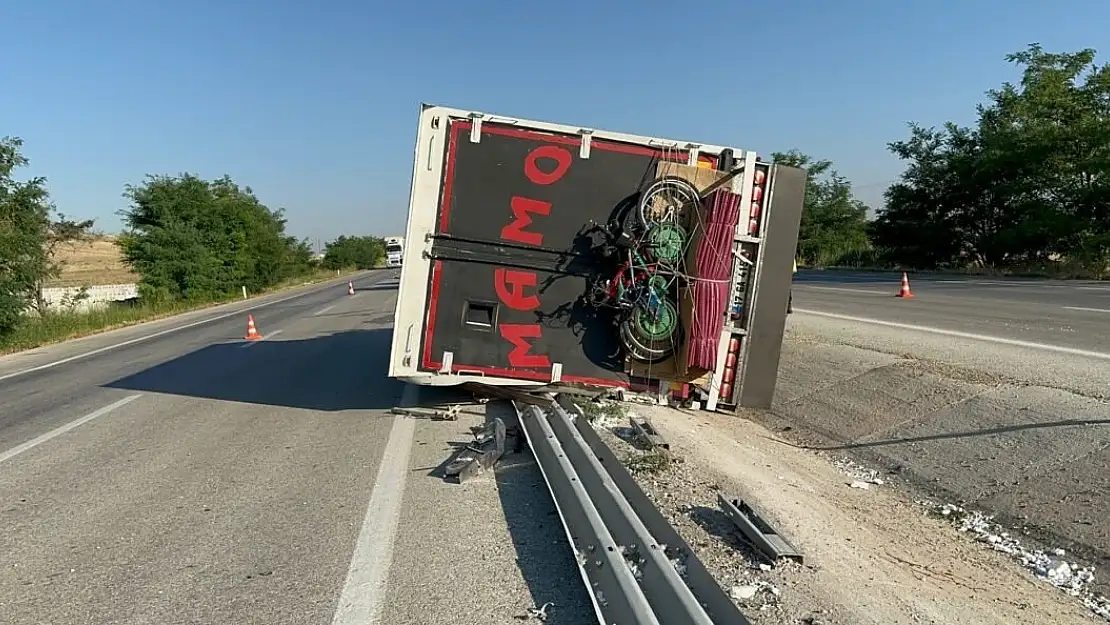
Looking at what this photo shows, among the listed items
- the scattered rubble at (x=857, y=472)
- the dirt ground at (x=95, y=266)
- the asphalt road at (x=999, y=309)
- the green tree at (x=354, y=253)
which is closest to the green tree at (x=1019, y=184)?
the asphalt road at (x=999, y=309)

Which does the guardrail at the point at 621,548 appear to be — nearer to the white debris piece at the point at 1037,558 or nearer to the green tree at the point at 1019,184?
the white debris piece at the point at 1037,558

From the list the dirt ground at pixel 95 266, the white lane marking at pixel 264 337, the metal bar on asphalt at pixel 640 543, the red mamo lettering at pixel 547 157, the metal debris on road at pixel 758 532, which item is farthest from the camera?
the dirt ground at pixel 95 266

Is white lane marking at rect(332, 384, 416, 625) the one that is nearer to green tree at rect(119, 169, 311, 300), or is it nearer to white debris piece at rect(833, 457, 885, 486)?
white debris piece at rect(833, 457, 885, 486)

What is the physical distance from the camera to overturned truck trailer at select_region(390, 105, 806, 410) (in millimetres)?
6551

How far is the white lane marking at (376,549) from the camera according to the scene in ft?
11.7

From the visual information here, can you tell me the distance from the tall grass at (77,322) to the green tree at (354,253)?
6814cm

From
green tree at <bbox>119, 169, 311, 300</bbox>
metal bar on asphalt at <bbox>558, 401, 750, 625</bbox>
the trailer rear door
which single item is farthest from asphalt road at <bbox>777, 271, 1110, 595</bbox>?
green tree at <bbox>119, 169, 311, 300</bbox>

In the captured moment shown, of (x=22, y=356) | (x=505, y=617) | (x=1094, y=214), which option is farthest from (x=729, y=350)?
(x=1094, y=214)

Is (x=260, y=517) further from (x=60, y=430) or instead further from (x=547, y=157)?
(x=60, y=430)

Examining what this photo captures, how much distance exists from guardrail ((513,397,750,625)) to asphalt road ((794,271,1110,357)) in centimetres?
719

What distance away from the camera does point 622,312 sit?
21.9 ft

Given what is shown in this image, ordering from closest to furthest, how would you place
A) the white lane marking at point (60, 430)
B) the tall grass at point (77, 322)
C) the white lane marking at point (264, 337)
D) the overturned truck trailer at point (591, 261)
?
the overturned truck trailer at point (591, 261) < the white lane marking at point (60, 430) < the white lane marking at point (264, 337) < the tall grass at point (77, 322)

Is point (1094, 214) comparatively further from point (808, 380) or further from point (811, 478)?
point (811, 478)

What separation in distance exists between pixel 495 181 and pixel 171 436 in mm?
3873
